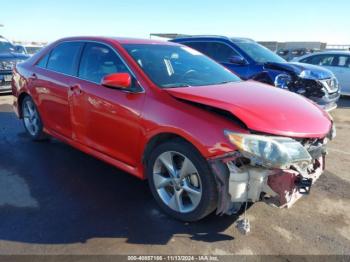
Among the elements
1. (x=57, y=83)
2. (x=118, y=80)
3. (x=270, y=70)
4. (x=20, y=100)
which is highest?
(x=118, y=80)

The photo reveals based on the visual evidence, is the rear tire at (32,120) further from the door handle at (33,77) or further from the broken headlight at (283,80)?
the broken headlight at (283,80)

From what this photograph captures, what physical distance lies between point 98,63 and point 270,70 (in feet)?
13.7

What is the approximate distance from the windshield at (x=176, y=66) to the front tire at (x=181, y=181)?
0.72 metres

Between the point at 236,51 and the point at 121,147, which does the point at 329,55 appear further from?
the point at 121,147

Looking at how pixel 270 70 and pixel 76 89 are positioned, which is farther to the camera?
pixel 270 70

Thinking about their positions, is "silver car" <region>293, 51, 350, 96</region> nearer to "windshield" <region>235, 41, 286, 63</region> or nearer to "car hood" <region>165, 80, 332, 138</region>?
"windshield" <region>235, 41, 286, 63</region>

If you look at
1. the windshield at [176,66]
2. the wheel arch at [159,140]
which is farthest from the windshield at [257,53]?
the wheel arch at [159,140]

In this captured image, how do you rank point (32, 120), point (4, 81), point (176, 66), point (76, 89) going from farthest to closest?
point (4, 81) < point (32, 120) < point (76, 89) < point (176, 66)

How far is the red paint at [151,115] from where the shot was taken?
110 inches

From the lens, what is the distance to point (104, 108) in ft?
11.9

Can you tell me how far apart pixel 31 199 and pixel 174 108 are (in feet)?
5.97

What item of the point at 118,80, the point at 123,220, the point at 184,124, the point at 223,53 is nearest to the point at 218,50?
the point at 223,53

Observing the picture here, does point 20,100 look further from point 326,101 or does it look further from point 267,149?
point 326,101

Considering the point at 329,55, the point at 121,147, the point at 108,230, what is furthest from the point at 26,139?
the point at 329,55
